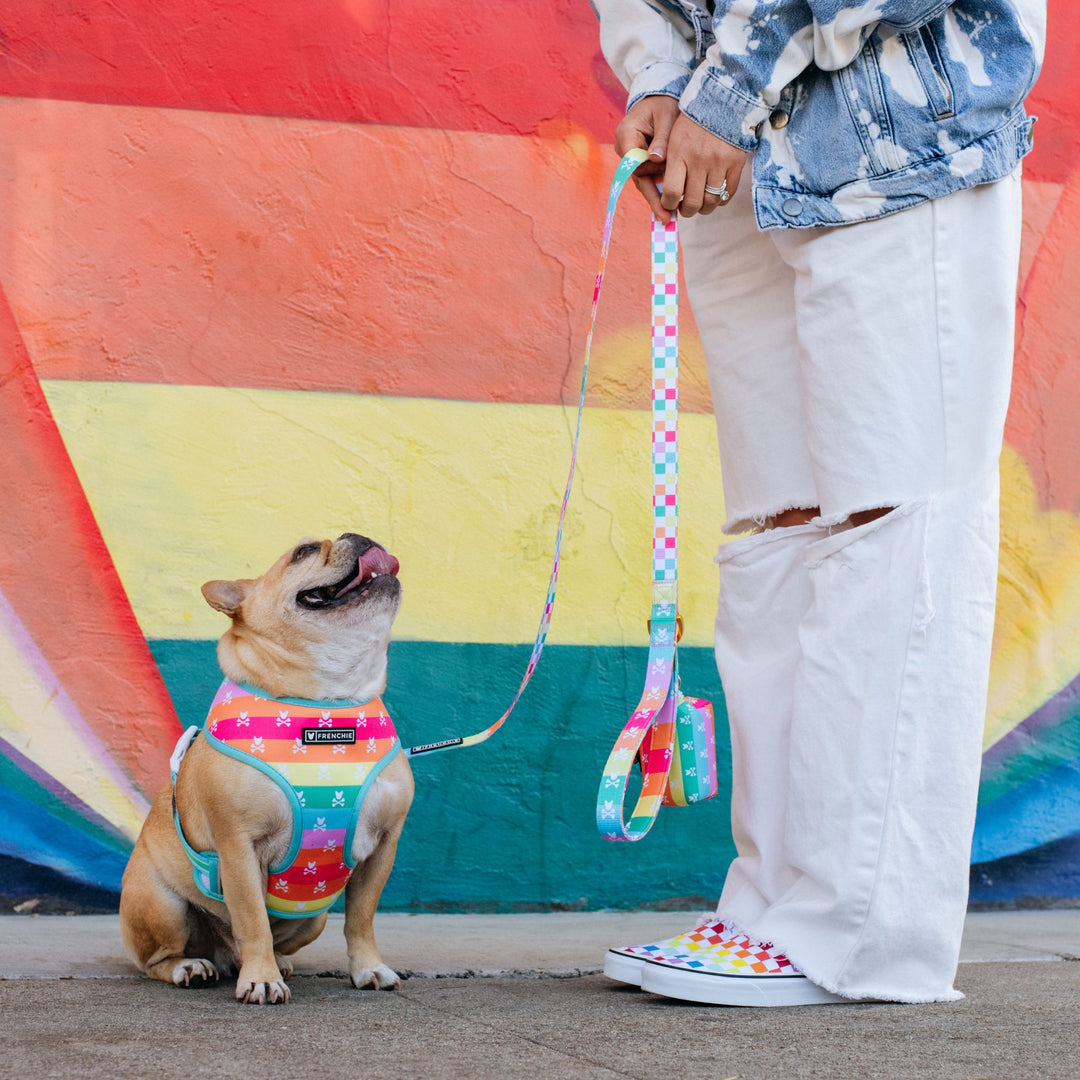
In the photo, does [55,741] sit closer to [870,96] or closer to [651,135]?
[651,135]

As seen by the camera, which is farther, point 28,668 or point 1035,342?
point 1035,342

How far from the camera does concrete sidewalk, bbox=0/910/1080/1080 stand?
1.44 m

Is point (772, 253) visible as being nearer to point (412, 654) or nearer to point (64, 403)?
point (412, 654)

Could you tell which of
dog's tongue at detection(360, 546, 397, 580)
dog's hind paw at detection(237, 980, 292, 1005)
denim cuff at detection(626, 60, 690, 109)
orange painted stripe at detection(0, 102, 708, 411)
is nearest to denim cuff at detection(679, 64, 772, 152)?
denim cuff at detection(626, 60, 690, 109)

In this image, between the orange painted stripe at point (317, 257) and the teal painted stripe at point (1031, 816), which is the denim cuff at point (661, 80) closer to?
the orange painted stripe at point (317, 257)

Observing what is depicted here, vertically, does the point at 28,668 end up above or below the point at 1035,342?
below

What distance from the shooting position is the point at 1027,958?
2477 millimetres

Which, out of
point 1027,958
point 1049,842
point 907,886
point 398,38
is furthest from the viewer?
point 1049,842

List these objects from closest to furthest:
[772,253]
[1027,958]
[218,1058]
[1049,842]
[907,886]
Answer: [218,1058]
[907,886]
[772,253]
[1027,958]
[1049,842]

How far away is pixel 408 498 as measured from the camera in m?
3.10

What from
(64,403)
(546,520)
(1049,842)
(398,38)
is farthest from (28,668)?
(1049,842)

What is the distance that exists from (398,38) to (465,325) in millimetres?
739

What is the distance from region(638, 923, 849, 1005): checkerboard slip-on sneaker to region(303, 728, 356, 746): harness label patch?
0.63 meters

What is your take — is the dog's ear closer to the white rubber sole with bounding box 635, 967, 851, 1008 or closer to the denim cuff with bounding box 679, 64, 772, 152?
the white rubber sole with bounding box 635, 967, 851, 1008
